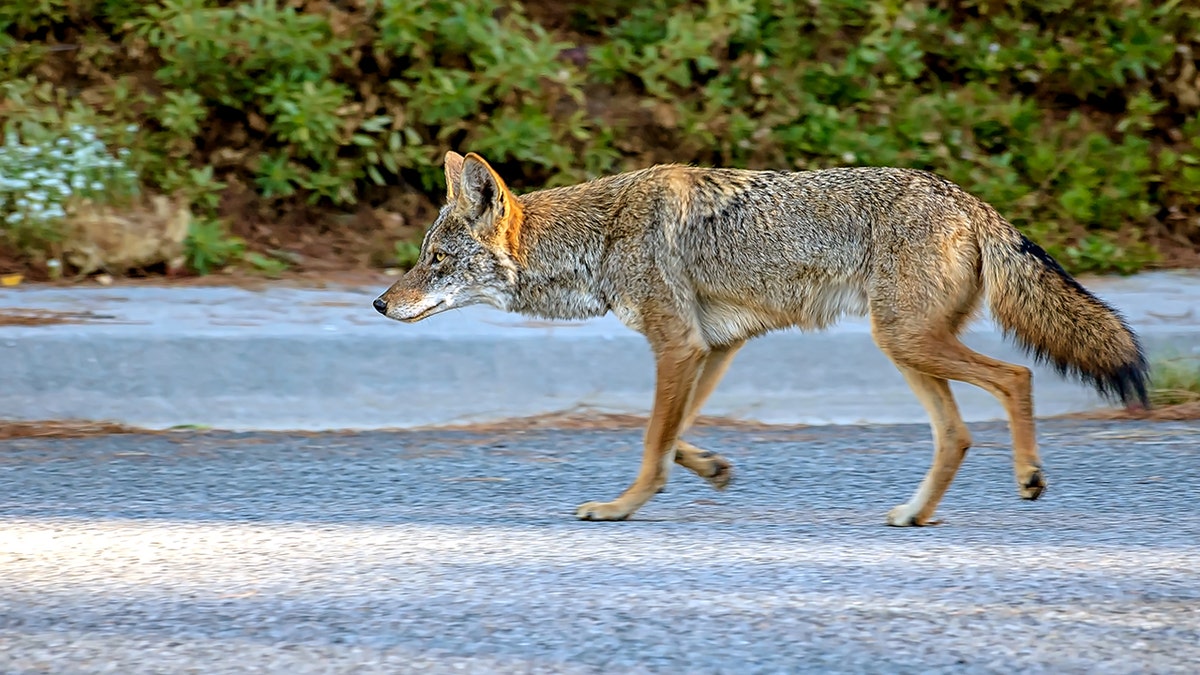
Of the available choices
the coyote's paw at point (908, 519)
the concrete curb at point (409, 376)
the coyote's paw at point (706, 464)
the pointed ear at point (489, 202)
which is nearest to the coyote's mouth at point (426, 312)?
the pointed ear at point (489, 202)

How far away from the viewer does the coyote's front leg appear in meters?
5.58

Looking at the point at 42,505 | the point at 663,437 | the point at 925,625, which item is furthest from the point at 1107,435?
the point at 42,505

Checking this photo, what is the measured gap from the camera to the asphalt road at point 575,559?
152 inches

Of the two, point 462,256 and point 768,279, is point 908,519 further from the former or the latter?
point 462,256

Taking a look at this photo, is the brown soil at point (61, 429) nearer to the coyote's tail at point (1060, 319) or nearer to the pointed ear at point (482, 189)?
the pointed ear at point (482, 189)

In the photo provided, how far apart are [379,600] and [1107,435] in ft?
13.4

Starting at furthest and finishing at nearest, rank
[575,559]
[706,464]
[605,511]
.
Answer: [706,464], [605,511], [575,559]

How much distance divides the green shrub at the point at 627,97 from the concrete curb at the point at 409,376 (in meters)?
2.69

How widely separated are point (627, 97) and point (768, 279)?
19.0ft

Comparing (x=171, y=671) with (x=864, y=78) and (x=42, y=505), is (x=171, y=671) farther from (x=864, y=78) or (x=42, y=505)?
(x=864, y=78)

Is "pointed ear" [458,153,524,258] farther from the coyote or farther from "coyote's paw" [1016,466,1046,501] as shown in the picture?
"coyote's paw" [1016,466,1046,501]

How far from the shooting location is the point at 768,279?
5871 millimetres

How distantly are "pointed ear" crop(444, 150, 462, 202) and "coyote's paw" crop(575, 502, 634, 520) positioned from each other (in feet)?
4.80

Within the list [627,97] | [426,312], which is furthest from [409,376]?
[627,97]
